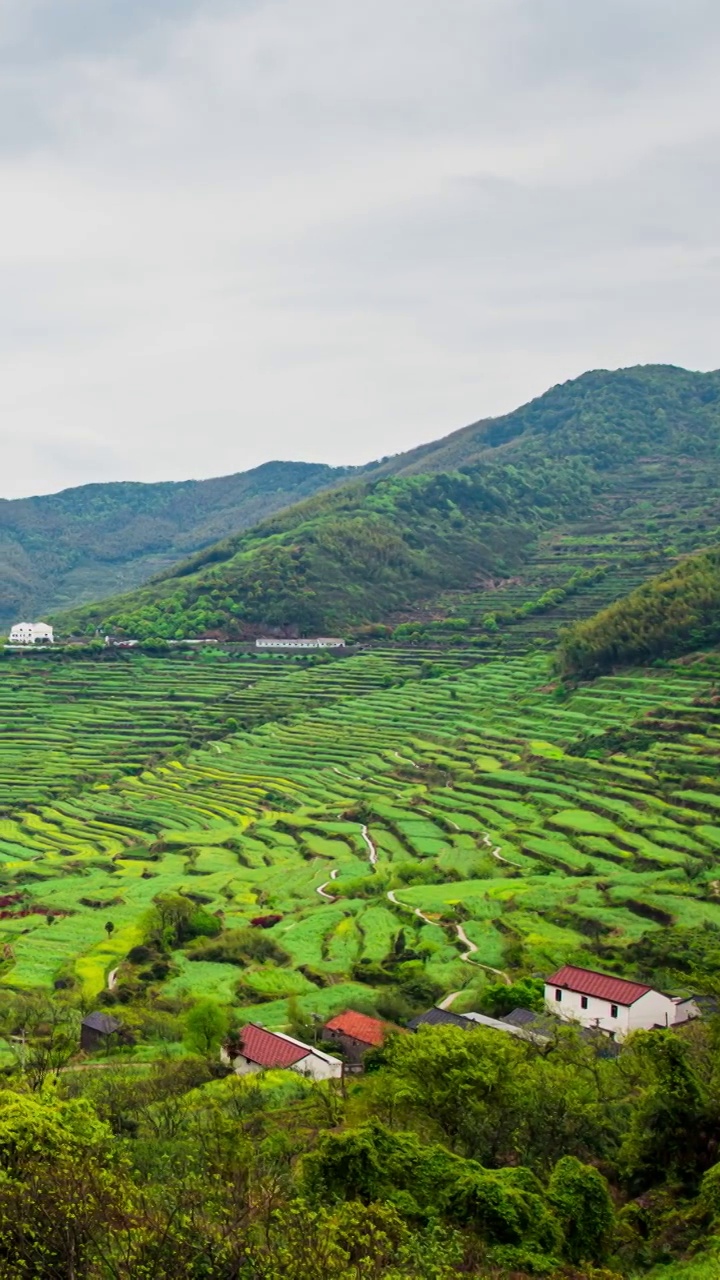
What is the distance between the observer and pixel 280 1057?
82.0 feet

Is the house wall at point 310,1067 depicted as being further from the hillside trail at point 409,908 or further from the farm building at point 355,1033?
the hillside trail at point 409,908

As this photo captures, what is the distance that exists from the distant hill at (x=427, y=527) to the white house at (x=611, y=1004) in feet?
244

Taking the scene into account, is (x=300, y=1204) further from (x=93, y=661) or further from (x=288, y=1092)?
(x=93, y=661)

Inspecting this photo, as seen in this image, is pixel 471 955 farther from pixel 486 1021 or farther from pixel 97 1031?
pixel 97 1031

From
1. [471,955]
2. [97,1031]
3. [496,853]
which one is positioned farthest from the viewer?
[496,853]

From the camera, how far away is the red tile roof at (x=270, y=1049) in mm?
24922

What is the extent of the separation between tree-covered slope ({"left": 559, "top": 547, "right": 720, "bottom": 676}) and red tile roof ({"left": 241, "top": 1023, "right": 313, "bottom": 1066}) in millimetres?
48612

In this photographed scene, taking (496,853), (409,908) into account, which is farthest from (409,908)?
(496,853)

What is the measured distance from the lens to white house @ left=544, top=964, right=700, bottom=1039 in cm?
2781

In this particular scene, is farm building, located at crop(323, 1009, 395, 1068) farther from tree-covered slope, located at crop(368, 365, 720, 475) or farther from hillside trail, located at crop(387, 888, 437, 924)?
tree-covered slope, located at crop(368, 365, 720, 475)

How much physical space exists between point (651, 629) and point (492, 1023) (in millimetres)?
46418

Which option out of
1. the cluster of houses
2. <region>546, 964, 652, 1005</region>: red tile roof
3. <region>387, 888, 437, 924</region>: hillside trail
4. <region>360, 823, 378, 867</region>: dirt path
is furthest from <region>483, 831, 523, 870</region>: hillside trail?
the cluster of houses

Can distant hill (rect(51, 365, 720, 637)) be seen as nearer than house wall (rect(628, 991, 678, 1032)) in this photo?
No

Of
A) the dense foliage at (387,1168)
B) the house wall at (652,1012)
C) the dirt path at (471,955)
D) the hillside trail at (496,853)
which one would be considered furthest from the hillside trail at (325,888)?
the dense foliage at (387,1168)
